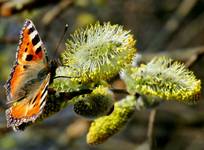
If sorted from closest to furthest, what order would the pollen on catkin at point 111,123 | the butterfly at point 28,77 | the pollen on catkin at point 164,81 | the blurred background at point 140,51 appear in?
the butterfly at point 28,77, the pollen on catkin at point 164,81, the pollen on catkin at point 111,123, the blurred background at point 140,51

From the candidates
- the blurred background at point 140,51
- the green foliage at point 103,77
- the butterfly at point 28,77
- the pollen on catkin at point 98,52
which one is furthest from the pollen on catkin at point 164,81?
the blurred background at point 140,51

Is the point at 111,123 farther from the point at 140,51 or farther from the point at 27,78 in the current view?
the point at 140,51

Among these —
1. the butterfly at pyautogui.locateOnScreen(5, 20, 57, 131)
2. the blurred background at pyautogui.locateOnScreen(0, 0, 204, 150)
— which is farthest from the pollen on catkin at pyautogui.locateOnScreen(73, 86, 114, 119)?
the blurred background at pyautogui.locateOnScreen(0, 0, 204, 150)

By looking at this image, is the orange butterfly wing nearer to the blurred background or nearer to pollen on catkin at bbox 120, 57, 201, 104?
pollen on catkin at bbox 120, 57, 201, 104

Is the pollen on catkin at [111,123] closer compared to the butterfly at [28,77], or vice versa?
the butterfly at [28,77]

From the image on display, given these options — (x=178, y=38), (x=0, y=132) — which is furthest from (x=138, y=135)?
(x=0, y=132)

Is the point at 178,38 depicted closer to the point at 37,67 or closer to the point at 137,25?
the point at 137,25

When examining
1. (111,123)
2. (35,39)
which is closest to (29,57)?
(35,39)

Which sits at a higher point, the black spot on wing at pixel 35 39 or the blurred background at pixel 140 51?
the blurred background at pixel 140 51

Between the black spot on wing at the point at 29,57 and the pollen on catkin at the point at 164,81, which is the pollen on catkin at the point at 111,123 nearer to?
the pollen on catkin at the point at 164,81
